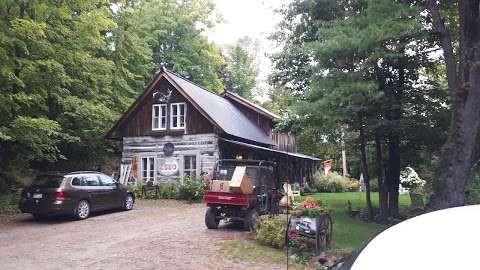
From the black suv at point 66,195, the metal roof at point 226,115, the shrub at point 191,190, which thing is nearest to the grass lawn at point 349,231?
the shrub at point 191,190

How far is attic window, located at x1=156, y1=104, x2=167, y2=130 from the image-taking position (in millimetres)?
24422

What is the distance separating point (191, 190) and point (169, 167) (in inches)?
131

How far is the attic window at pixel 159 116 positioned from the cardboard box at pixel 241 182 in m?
12.9

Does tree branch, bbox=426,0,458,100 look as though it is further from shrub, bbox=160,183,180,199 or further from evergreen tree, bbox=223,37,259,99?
evergreen tree, bbox=223,37,259,99

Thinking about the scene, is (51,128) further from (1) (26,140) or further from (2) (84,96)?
(2) (84,96)

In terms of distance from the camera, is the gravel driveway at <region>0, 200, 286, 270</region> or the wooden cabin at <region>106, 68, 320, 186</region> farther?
the wooden cabin at <region>106, 68, 320, 186</region>

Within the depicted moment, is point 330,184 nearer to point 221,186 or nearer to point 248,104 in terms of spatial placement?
point 248,104

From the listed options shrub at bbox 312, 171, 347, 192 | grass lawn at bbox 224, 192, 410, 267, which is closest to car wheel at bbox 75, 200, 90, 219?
grass lawn at bbox 224, 192, 410, 267

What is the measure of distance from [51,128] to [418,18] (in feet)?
43.9

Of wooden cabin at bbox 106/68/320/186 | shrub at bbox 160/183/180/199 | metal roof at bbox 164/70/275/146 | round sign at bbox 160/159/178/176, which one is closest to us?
shrub at bbox 160/183/180/199

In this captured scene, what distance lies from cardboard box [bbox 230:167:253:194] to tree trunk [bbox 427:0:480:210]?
482 centimetres

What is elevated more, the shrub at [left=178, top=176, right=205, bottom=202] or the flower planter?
the shrub at [left=178, top=176, right=205, bottom=202]

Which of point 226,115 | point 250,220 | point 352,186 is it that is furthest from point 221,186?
point 352,186

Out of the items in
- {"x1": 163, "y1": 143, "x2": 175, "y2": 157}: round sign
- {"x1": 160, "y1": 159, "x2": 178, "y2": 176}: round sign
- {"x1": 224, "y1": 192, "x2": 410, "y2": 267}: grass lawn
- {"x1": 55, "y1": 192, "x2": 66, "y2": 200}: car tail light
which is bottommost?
{"x1": 224, "y1": 192, "x2": 410, "y2": 267}: grass lawn
